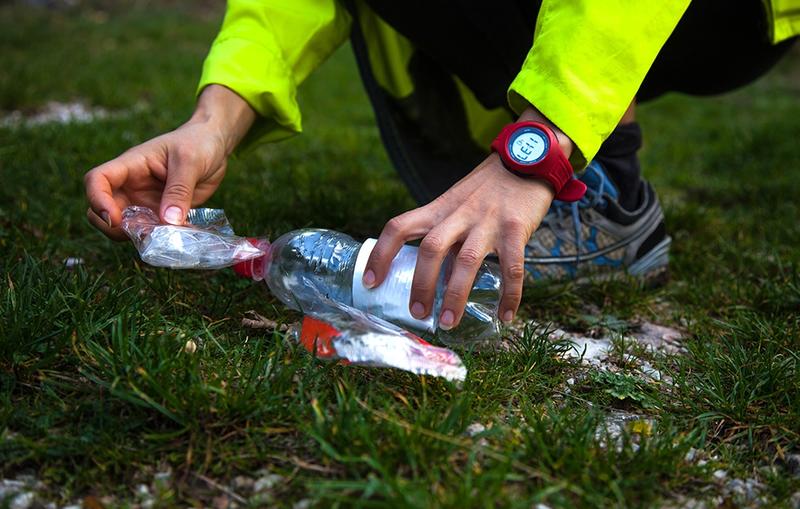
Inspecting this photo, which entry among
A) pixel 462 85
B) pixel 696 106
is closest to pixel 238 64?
pixel 462 85

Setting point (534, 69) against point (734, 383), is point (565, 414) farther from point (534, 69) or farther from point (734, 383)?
point (534, 69)

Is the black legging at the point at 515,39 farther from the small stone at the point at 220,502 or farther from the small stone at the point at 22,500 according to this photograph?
the small stone at the point at 22,500

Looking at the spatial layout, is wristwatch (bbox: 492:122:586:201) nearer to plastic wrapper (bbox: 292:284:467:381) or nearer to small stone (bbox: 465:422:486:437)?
plastic wrapper (bbox: 292:284:467:381)

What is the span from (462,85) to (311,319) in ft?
5.42

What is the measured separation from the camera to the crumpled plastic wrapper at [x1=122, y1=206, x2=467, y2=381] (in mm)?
Answer: 1637

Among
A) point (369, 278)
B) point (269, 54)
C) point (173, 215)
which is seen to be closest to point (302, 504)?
point (369, 278)

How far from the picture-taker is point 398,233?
1688mm

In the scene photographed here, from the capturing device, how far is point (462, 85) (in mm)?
3135

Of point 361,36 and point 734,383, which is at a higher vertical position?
point 361,36

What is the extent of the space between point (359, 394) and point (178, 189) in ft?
2.72

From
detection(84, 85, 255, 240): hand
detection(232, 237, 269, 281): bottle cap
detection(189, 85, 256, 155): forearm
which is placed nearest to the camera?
detection(84, 85, 255, 240): hand

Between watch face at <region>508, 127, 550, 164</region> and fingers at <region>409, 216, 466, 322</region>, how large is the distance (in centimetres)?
21

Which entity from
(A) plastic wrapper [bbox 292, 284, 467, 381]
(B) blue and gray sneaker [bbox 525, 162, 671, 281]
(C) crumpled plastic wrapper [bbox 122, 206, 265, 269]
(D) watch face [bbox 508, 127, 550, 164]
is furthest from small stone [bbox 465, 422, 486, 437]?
(B) blue and gray sneaker [bbox 525, 162, 671, 281]

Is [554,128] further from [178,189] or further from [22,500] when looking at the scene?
[22,500]
